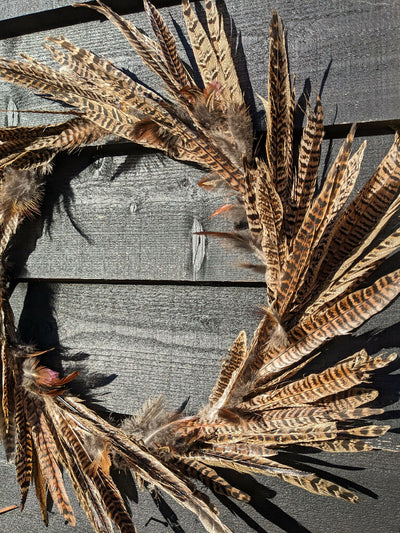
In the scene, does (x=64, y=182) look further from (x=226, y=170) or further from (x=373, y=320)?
(x=373, y=320)

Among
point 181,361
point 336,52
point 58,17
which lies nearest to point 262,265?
point 181,361

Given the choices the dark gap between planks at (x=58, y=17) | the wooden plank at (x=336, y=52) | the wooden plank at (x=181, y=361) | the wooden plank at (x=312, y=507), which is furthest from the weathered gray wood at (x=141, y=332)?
the dark gap between planks at (x=58, y=17)

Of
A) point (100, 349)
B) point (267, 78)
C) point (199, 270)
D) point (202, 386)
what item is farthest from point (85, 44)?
point (202, 386)

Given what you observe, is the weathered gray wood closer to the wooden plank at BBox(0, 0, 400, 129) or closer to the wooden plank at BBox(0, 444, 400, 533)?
the wooden plank at BBox(0, 444, 400, 533)

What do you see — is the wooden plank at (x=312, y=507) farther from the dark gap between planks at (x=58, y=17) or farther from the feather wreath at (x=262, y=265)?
the dark gap between planks at (x=58, y=17)

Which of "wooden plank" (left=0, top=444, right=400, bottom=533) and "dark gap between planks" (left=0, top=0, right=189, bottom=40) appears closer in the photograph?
"wooden plank" (left=0, top=444, right=400, bottom=533)

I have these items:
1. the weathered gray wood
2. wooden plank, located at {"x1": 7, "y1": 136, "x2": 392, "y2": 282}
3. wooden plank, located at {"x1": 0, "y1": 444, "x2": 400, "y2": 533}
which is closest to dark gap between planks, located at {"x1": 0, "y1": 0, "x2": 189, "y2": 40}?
wooden plank, located at {"x1": 7, "y1": 136, "x2": 392, "y2": 282}
